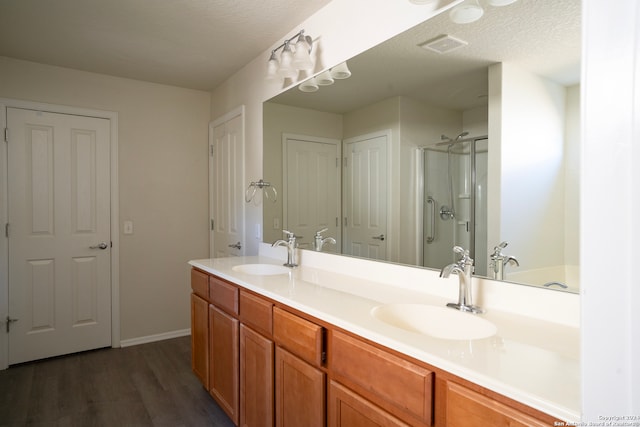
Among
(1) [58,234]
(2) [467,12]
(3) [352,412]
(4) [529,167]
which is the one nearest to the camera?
(3) [352,412]

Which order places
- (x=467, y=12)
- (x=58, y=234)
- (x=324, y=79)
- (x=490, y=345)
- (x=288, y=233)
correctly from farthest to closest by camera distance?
(x=58, y=234) < (x=288, y=233) < (x=324, y=79) < (x=467, y=12) < (x=490, y=345)

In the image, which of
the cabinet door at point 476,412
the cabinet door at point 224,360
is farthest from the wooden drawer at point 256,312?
the cabinet door at point 476,412

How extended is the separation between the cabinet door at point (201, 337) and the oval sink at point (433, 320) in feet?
4.37

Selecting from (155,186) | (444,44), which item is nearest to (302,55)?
(444,44)

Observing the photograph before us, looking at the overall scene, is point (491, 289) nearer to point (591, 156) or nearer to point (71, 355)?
point (591, 156)

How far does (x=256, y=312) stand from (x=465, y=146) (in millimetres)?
1146

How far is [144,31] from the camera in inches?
94.5

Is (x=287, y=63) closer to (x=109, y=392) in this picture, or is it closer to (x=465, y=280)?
(x=465, y=280)

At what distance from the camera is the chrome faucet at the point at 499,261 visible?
4.15 feet

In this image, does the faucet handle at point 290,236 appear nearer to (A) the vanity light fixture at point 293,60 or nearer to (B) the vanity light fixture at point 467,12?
(A) the vanity light fixture at point 293,60

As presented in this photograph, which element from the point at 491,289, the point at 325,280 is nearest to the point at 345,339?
the point at 491,289

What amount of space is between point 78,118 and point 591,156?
3.60 metres

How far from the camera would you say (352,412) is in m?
1.12

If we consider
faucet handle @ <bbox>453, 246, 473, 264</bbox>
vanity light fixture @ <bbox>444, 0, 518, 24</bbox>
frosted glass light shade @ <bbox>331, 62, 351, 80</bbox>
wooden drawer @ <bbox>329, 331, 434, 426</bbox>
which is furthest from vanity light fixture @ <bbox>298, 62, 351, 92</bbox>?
wooden drawer @ <bbox>329, 331, 434, 426</bbox>
